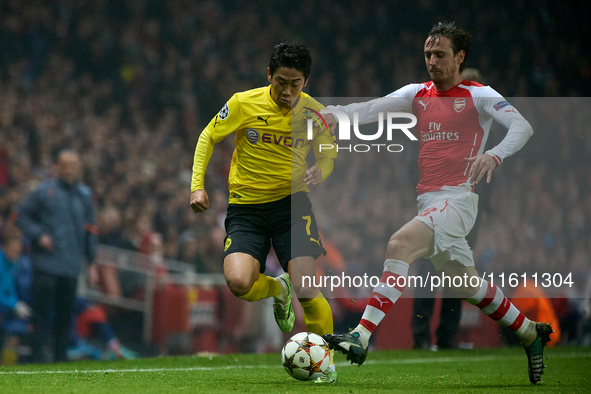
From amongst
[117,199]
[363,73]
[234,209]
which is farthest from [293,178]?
[363,73]

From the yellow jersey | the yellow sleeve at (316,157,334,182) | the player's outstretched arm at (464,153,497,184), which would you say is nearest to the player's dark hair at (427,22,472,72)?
the player's outstretched arm at (464,153,497,184)

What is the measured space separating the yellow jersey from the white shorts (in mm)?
772

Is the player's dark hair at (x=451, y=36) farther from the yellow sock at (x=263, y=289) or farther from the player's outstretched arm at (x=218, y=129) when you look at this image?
the yellow sock at (x=263, y=289)

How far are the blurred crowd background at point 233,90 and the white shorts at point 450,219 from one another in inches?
25.6

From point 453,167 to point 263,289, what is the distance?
1593mm

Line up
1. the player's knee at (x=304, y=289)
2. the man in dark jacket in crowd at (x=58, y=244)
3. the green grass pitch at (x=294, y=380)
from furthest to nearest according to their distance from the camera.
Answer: the man in dark jacket in crowd at (x=58, y=244) → the player's knee at (x=304, y=289) → the green grass pitch at (x=294, y=380)

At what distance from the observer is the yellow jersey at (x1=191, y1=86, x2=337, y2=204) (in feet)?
16.4

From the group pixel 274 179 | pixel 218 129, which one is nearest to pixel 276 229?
pixel 274 179

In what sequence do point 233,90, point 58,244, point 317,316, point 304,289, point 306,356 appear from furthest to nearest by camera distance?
point 233,90
point 58,244
point 317,316
point 304,289
point 306,356

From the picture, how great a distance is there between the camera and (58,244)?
283 inches

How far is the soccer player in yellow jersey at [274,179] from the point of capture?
4.84 m

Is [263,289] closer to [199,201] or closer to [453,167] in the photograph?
[199,201]

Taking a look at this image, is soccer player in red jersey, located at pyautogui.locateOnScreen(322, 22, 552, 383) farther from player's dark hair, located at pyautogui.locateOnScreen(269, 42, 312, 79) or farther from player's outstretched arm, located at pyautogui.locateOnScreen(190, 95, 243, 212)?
player's outstretched arm, located at pyautogui.locateOnScreen(190, 95, 243, 212)

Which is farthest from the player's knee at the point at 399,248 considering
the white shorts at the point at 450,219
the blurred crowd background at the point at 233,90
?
the blurred crowd background at the point at 233,90
